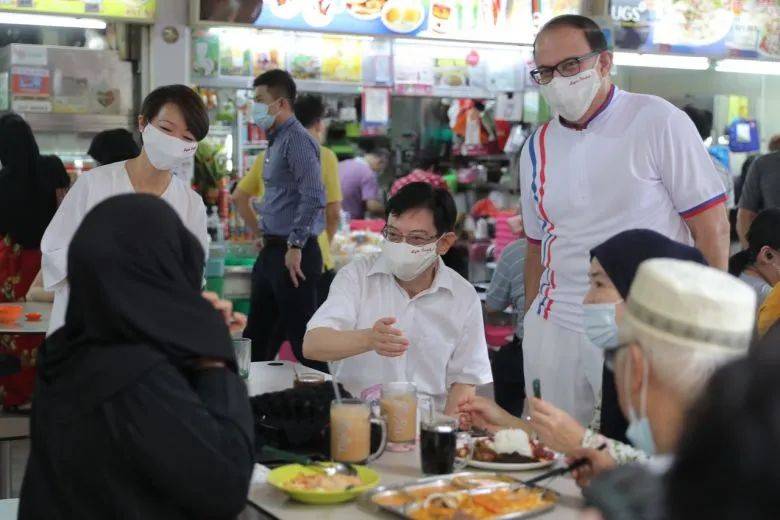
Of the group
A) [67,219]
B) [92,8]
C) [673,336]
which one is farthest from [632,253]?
[92,8]

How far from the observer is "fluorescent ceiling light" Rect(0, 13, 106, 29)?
6231 millimetres

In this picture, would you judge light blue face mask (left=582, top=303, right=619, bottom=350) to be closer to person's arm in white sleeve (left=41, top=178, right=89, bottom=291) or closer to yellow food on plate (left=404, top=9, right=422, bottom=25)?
person's arm in white sleeve (left=41, top=178, right=89, bottom=291)

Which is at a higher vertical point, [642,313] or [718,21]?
[718,21]

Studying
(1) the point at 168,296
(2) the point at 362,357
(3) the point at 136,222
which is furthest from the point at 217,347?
(2) the point at 362,357

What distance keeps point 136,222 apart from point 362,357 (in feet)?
5.26

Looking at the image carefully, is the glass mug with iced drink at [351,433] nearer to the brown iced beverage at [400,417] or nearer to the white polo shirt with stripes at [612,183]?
the brown iced beverage at [400,417]

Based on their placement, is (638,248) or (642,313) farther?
(638,248)

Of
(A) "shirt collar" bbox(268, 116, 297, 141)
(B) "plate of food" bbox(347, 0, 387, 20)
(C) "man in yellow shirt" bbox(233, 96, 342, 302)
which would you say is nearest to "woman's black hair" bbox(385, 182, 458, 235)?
(A) "shirt collar" bbox(268, 116, 297, 141)

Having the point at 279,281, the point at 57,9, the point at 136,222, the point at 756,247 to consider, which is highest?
the point at 57,9

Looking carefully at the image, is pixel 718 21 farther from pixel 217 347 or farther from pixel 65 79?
pixel 217 347

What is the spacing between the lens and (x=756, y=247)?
15.4ft

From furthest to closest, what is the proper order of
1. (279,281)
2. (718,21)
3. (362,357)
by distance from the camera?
1. (718,21)
2. (279,281)
3. (362,357)

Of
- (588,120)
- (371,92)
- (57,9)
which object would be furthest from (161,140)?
(371,92)

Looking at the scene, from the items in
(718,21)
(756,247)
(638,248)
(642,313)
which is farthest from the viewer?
(718,21)
